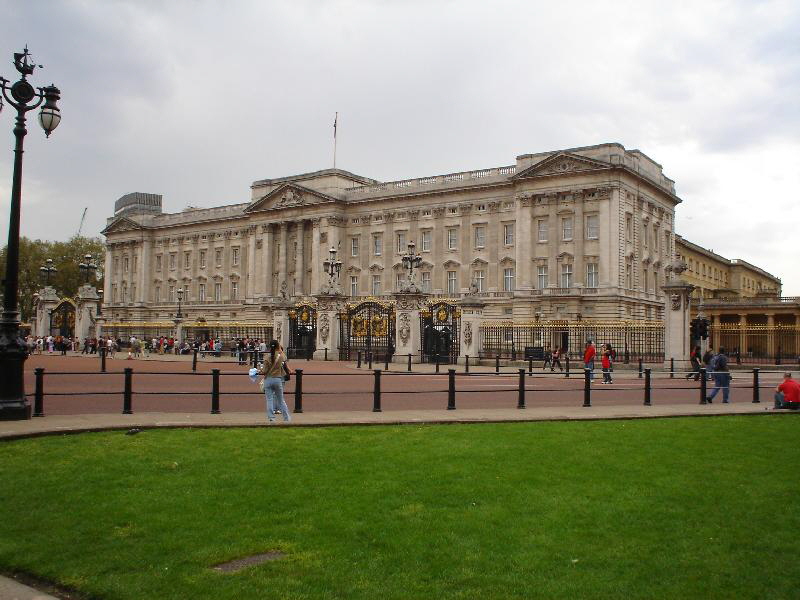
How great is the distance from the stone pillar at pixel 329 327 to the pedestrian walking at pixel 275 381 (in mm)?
30053

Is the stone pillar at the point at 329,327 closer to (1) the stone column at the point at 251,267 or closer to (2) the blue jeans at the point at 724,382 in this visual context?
(2) the blue jeans at the point at 724,382

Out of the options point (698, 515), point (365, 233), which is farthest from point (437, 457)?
point (365, 233)

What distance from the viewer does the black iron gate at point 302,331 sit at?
45875 millimetres

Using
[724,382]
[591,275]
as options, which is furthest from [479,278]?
[724,382]

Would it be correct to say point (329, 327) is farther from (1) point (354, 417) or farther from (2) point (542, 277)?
(1) point (354, 417)

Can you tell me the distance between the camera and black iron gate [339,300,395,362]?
4166 centimetres

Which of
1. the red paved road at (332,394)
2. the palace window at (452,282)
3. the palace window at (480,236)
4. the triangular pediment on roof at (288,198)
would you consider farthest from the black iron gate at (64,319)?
the red paved road at (332,394)

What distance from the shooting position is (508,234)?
237ft

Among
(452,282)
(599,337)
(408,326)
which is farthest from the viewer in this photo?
(452,282)

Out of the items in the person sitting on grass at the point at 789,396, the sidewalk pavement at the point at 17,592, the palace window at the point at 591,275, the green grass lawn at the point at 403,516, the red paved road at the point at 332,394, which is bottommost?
the sidewalk pavement at the point at 17,592

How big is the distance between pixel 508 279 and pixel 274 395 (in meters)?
59.4

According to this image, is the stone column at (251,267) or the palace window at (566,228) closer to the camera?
the palace window at (566,228)

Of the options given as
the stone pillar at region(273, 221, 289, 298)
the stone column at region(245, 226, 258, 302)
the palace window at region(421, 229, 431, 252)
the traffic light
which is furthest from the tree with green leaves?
the traffic light

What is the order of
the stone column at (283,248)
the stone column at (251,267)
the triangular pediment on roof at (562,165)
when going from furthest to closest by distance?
the stone column at (251,267) → the stone column at (283,248) → the triangular pediment on roof at (562,165)
